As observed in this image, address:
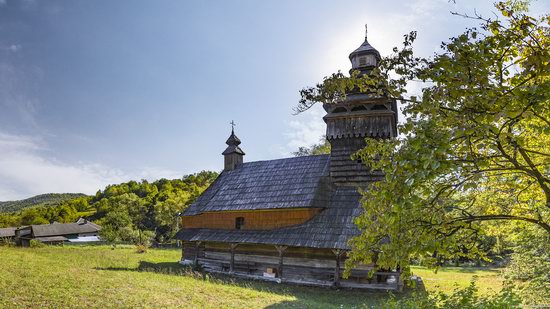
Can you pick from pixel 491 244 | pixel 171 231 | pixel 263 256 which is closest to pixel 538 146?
pixel 263 256

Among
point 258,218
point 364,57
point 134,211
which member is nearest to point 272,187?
point 258,218

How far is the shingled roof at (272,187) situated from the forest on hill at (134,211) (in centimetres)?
2516

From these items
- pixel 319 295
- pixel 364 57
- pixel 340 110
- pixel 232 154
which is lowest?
pixel 319 295

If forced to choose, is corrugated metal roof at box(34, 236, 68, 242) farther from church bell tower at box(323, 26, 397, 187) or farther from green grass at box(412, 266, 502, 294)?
green grass at box(412, 266, 502, 294)

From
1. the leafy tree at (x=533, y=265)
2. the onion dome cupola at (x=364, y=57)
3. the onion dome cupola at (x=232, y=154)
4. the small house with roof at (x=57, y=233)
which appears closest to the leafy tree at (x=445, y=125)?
the leafy tree at (x=533, y=265)

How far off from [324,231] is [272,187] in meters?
4.98

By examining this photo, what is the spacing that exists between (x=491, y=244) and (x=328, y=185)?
2543 cm

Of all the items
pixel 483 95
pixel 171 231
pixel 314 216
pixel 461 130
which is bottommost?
pixel 171 231

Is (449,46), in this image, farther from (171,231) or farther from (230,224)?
(171,231)

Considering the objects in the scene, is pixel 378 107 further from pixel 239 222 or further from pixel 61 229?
pixel 61 229

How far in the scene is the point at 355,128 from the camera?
17656 millimetres

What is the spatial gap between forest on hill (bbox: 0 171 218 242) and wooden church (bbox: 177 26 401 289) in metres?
26.6

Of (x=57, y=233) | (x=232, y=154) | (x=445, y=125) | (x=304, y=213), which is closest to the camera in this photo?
(x=445, y=125)

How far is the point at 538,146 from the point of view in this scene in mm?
7352
